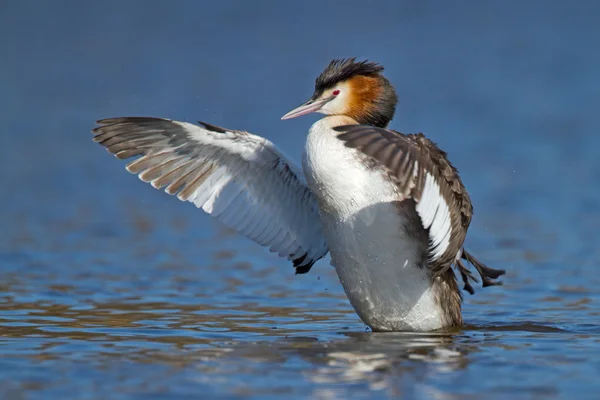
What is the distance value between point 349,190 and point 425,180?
0.65 meters

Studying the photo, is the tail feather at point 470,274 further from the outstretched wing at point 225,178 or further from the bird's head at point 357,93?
the bird's head at point 357,93

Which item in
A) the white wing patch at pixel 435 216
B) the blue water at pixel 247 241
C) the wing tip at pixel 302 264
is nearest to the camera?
the blue water at pixel 247 241

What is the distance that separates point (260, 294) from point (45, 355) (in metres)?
3.34

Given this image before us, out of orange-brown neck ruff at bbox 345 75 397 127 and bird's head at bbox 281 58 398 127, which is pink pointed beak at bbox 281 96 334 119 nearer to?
bird's head at bbox 281 58 398 127

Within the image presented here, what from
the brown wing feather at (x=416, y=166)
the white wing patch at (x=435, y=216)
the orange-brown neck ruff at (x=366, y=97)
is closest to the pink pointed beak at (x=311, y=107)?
the orange-brown neck ruff at (x=366, y=97)

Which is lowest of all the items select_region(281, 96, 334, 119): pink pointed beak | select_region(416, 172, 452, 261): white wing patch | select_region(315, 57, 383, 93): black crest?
select_region(416, 172, 452, 261): white wing patch

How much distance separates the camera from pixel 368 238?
8523mm

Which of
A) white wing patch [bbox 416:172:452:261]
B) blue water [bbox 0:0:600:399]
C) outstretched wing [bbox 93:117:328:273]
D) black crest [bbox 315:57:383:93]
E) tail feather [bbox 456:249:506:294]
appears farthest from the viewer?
tail feather [bbox 456:249:506:294]

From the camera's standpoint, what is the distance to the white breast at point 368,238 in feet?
27.5

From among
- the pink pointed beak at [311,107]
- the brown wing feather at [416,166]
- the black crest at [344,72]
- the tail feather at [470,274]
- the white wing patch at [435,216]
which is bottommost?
the tail feather at [470,274]

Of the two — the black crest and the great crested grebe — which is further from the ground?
the black crest

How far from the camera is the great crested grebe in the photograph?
8.27 metres

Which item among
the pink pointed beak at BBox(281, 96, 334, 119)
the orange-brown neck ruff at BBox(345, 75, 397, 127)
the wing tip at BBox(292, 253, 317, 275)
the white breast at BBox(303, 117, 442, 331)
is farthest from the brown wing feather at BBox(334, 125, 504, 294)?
the wing tip at BBox(292, 253, 317, 275)

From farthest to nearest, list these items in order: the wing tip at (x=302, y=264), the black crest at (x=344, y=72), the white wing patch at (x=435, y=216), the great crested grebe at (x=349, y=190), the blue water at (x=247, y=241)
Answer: the wing tip at (x=302, y=264)
the black crest at (x=344, y=72)
the great crested grebe at (x=349, y=190)
the white wing patch at (x=435, y=216)
the blue water at (x=247, y=241)
